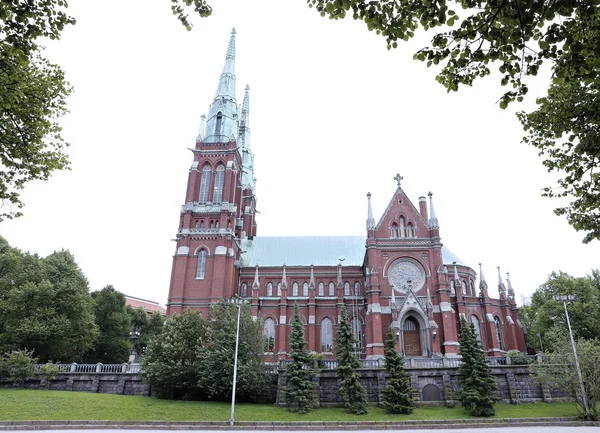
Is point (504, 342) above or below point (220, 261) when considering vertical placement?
below

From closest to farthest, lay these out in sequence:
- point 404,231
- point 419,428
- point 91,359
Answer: point 419,428
point 404,231
point 91,359

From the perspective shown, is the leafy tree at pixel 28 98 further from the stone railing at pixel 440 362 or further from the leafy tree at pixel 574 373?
the leafy tree at pixel 574 373

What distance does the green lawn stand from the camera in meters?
23.4

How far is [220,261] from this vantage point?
45031 mm

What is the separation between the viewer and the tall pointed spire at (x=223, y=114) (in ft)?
172

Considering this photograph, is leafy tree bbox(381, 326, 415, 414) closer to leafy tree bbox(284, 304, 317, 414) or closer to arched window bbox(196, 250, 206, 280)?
leafy tree bbox(284, 304, 317, 414)

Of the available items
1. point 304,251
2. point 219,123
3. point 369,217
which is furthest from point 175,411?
point 219,123

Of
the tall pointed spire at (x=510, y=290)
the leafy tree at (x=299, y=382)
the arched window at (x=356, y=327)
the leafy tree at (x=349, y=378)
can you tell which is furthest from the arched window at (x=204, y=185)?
the tall pointed spire at (x=510, y=290)

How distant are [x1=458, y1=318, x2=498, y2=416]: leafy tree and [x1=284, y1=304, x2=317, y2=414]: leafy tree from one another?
976 cm

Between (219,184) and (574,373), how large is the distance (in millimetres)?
38946

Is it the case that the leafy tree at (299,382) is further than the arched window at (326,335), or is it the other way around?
the arched window at (326,335)

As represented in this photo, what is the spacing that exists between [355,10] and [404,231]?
37.7 m

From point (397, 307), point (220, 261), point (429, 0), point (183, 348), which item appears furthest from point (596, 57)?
point (220, 261)

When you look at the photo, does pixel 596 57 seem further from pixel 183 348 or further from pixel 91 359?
pixel 91 359
